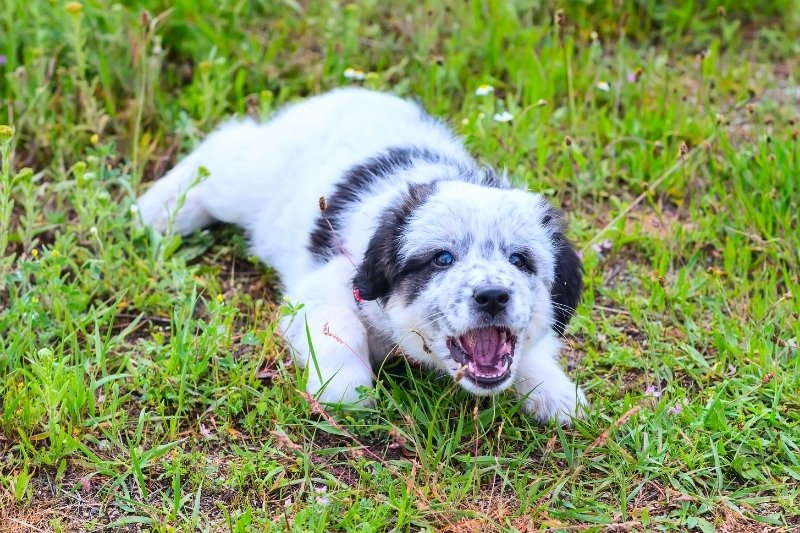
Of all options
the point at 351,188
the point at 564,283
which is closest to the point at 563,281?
the point at 564,283

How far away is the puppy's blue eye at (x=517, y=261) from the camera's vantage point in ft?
13.5

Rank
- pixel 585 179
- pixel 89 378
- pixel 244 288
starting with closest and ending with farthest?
1. pixel 89 378
2. pixel 244 288
3. pixel 585 179

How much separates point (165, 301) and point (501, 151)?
2092mm

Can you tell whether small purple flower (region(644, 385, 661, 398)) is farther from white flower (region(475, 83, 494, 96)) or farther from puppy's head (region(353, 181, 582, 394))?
white flower (region(475, 83, 494, 96))

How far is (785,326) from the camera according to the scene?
487 centimetres

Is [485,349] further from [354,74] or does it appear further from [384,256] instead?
[354,74]

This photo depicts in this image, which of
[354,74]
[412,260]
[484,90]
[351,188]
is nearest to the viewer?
[412,260]

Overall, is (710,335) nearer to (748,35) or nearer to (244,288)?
(244,288)

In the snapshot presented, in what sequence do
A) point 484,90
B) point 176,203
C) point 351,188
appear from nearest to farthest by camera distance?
point 351,188 < point 176,203 < point 484,90

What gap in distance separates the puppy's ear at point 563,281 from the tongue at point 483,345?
309 millimetres

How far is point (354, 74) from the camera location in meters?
6.23

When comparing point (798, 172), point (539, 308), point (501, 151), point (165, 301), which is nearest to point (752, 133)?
point (798, 172)

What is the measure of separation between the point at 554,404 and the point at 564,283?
488mm

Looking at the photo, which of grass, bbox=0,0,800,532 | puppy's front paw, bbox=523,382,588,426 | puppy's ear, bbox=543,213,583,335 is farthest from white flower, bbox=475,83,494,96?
puppy's front paw, bbox=523,382,588,426
